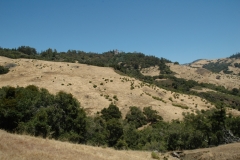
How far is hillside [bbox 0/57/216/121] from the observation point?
65.2 metres

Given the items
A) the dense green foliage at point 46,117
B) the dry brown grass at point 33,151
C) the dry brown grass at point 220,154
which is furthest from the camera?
the dense green foliage at point 46,117

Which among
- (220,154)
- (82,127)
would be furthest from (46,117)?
(220,154)

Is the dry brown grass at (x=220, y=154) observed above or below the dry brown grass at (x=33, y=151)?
below

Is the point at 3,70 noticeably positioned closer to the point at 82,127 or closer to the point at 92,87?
the point at 92,87

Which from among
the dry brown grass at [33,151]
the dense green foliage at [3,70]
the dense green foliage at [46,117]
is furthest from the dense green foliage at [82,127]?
the dense green foliage at [3,70]

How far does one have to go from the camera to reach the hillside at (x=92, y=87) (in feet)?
214

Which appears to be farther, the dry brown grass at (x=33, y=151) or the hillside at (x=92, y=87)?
the hillside at (x=92, y=87)

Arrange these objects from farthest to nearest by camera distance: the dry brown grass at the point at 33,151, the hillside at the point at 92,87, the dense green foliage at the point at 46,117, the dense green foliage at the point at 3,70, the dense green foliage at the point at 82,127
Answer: the dense green foliage at the point at 3,70, the hillside at the point at 92,87, the dense green foliage at the point at 82,127, the dense green foliage at the point at 46,117, the dry brown grass at the point at 33,151

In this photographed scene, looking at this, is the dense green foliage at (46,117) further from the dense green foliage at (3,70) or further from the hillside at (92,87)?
the dense green foliage at (3,70)

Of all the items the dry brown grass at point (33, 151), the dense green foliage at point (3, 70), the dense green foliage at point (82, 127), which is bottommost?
the dense green foliage at point (82, 127)

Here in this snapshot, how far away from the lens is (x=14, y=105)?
32312mm

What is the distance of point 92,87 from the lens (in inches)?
2926

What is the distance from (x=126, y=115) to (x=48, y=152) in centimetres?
4445

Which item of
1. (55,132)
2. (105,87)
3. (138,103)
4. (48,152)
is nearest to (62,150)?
(48,152)
